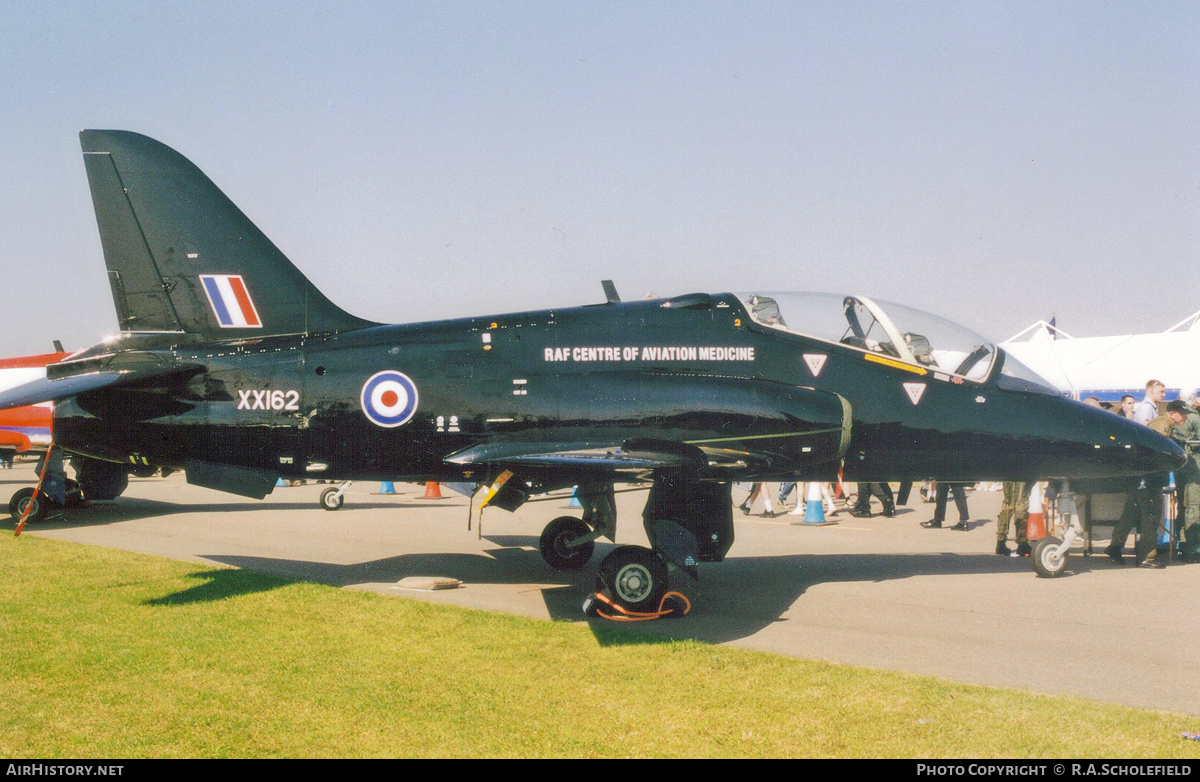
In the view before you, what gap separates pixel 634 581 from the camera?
27.6 feet

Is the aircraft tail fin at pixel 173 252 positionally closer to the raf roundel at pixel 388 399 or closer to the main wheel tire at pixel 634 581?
the raf roundel at pixel 388 399

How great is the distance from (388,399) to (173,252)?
293 centimetres

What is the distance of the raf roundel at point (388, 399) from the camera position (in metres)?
8.90

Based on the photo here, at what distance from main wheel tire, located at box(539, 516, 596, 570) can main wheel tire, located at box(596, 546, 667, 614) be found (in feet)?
7.88

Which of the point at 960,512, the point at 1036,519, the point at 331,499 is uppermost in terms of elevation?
the point at 1036,519

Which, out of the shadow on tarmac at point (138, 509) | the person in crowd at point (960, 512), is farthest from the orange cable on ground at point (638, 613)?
the shadow on tarmac at point (138, 509)

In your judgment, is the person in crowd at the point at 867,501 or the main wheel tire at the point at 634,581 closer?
the main wheel tire at the point at 634,581

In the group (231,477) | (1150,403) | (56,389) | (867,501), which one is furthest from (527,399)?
(1150,403)

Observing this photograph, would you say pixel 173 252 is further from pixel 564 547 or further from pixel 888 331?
pixel 888 331

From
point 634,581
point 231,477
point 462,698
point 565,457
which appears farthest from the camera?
point 231,477

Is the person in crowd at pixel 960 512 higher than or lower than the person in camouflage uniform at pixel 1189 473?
lower

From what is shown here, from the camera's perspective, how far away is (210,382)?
8906mm

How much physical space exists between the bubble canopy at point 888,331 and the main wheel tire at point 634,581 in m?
2.84
